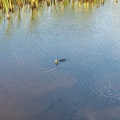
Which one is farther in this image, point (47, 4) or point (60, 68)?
point (47, 4)

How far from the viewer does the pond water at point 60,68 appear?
43.9 feet

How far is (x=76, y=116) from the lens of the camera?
41.9 ft

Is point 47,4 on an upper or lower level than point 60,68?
upper

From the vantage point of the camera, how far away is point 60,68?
1786cm

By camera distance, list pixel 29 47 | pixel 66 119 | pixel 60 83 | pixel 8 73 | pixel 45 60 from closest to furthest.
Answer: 1. pixel 66 119
2. pixel 60 83
3. pixel 8 73
4. pixel 45 60
5. pixel 29 47

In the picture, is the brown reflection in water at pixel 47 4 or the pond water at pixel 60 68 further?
the brown reflection in water at pixel 47 4

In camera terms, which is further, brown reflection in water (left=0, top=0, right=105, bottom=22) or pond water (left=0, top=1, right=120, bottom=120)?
brown reflection in water (left=0, top=0, right=105, bottom=22)

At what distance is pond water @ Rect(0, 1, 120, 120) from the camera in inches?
527

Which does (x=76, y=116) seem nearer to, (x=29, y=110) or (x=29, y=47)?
A: (x=29, y=110)

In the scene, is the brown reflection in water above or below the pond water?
above

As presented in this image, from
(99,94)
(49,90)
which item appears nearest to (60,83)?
(49,90)

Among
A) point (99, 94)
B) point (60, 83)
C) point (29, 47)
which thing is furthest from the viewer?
point (29, 47)

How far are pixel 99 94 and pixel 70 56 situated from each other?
5.81 metres

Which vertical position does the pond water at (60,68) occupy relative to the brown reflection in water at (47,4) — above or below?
below
